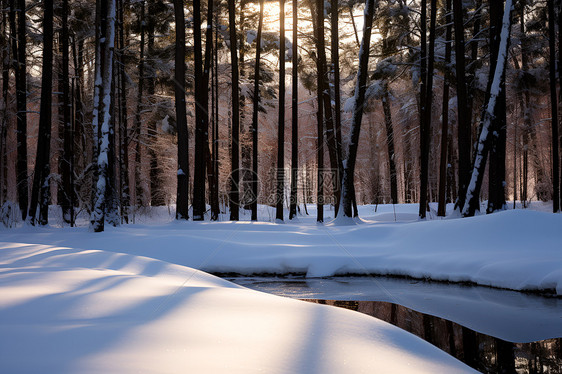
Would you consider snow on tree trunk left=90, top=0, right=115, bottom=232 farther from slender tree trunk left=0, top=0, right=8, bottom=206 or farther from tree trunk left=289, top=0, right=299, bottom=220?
tree trunk left=289, top=0, right=299, bottom=220

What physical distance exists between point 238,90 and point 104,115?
1342cm


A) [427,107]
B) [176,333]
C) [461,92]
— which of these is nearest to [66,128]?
[427,107]

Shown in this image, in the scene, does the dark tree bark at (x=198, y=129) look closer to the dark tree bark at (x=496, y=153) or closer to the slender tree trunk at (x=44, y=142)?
the slender tree trunk at (x=44, y=142)

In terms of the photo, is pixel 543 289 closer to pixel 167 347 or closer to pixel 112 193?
pixel 167 347

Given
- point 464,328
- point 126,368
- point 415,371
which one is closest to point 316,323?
point 415,371

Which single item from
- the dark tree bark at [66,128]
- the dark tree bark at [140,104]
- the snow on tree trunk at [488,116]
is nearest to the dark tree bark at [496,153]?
the snow on tree trunk at [488,116]

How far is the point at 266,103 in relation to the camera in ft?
92.8

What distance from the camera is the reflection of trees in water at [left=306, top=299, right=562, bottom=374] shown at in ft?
11.7

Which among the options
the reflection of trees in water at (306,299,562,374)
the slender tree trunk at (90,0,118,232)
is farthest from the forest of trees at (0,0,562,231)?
the reflection of trees in water at (306,299,562,374)

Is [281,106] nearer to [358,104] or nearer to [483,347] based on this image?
[358,104]

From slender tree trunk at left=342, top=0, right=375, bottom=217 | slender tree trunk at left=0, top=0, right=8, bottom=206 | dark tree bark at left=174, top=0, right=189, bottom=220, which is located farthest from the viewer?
slender tree trunk at left=342, top=0, right=375, bottom=217

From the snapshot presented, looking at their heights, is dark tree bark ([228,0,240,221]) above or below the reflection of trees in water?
above

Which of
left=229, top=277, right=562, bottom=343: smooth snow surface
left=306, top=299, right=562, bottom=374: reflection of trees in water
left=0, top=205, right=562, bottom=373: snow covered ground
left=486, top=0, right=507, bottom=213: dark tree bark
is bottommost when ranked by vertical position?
left=229, top=277, right=562, bottom=343: smooth snow surface

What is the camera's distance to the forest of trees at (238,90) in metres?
13.3
